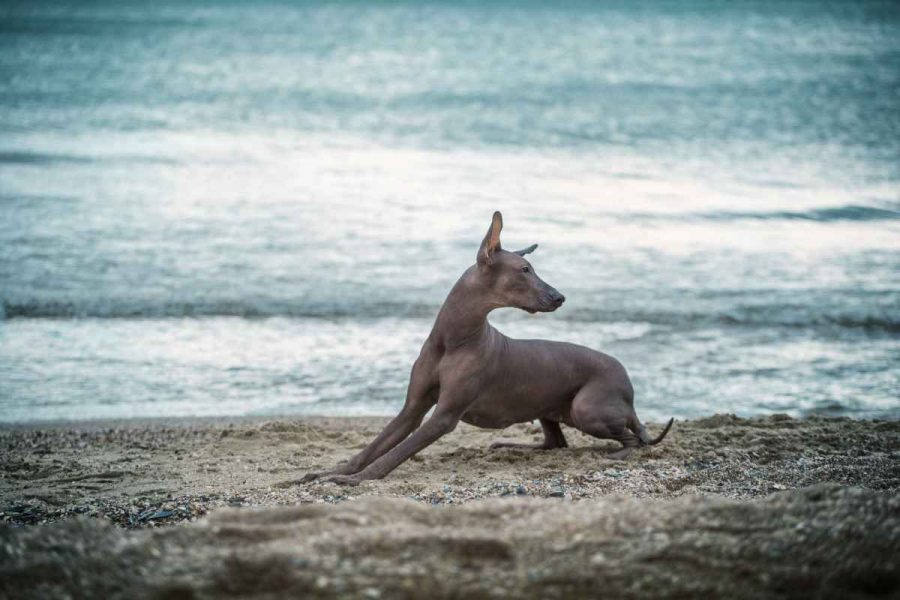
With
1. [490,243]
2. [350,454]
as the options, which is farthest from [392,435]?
[490,243]

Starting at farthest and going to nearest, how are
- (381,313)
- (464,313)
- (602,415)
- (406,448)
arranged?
(381,313) < (602,415) < (464,313) < (406,448)

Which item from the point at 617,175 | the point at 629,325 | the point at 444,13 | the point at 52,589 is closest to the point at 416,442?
the point at 52,589

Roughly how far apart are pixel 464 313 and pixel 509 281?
34 cm

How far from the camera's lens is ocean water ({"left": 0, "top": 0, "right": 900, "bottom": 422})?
31.4ft

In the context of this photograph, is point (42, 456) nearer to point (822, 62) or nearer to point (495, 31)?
point (822, 62)

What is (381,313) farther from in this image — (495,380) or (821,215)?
(821,215)

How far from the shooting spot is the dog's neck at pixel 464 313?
638cm

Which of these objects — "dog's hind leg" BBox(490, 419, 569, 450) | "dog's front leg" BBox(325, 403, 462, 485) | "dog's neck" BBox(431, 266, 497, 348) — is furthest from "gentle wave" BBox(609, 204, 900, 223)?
"dog's front leg" BBox(325, 403, 462, 485)

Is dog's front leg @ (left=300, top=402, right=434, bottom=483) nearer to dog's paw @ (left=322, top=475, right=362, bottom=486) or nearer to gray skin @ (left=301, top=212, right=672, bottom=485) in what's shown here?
gray skin @ (left=301, top=212, right=672, bottom=485)

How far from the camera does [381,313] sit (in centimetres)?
1168

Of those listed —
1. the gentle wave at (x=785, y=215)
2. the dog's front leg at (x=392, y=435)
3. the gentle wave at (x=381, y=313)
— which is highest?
the gentle wave at (x=785, y=215)

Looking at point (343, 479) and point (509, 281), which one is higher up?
point (509, 281)

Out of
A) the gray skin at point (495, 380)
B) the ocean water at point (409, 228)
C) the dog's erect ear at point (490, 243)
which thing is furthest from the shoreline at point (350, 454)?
the dog's erect ear at point (490, 243)

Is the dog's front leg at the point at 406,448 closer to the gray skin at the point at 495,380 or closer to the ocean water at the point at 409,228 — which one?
the gray skin at the point at 495,380
